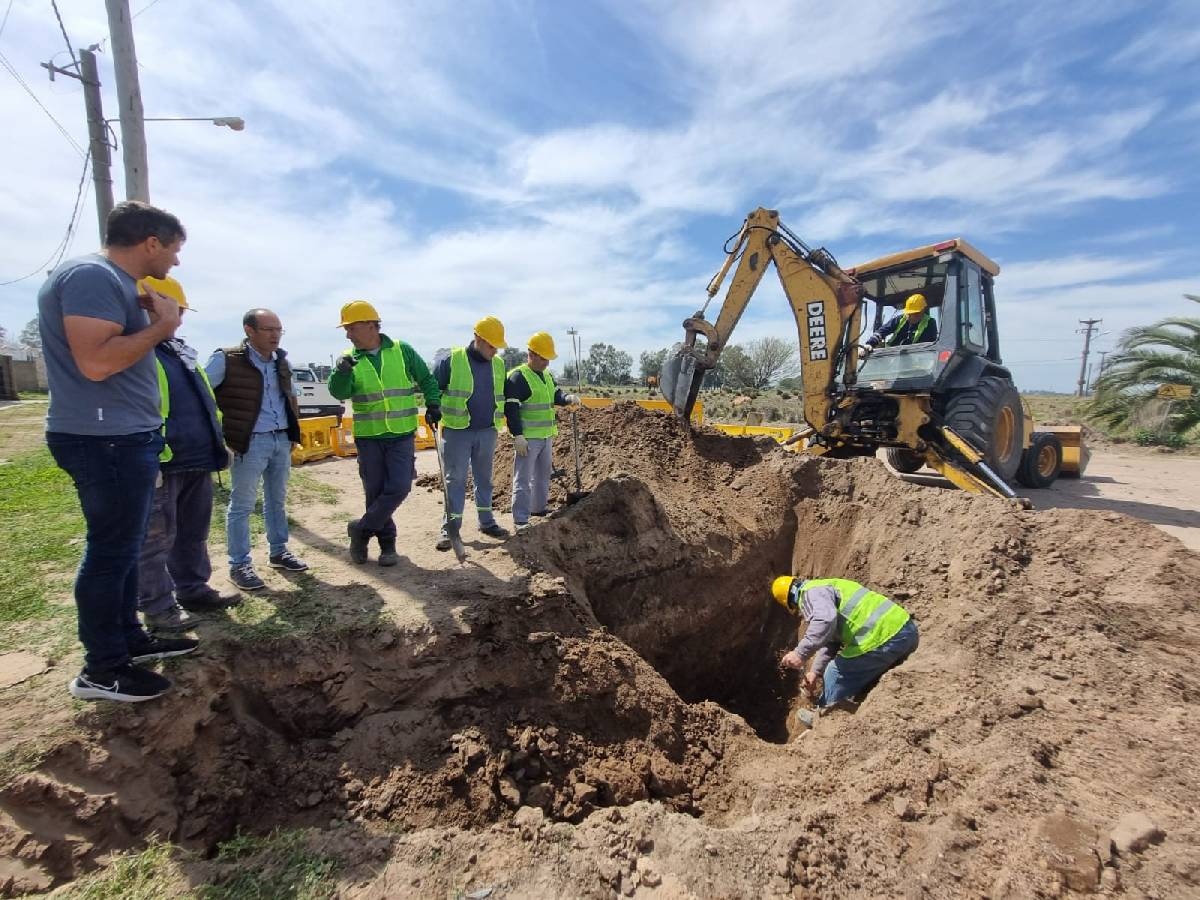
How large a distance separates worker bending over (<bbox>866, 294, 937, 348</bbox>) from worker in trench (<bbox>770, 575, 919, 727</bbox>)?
4526 mm

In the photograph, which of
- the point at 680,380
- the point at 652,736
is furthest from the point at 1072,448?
the point at 652,736

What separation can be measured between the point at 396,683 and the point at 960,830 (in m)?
2.71

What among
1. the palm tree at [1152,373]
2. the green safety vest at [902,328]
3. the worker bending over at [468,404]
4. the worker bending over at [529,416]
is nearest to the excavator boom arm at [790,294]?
the green safety vest at [902,328]

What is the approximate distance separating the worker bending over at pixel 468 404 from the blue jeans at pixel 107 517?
2262 mm

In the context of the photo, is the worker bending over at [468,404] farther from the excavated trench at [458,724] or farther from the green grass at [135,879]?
the green grass at [135,879]

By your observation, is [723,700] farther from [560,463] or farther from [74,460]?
[74,460]

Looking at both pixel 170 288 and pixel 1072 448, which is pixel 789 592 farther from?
pixel 1072 448

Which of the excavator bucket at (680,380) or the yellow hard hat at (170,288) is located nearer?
the yellow hard hat at (170,288)

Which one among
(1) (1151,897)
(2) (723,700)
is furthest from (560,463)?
(1) (1151,897)

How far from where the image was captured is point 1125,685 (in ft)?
9.82

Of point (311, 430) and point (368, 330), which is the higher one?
point (368, 330)

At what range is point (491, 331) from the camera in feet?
15.5

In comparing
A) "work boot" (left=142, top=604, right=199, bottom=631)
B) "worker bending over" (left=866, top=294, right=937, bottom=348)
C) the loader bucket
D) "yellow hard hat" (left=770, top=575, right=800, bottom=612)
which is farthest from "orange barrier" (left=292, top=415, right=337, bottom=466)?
the loader bucket

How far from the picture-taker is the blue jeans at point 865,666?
A: 3889 mm
